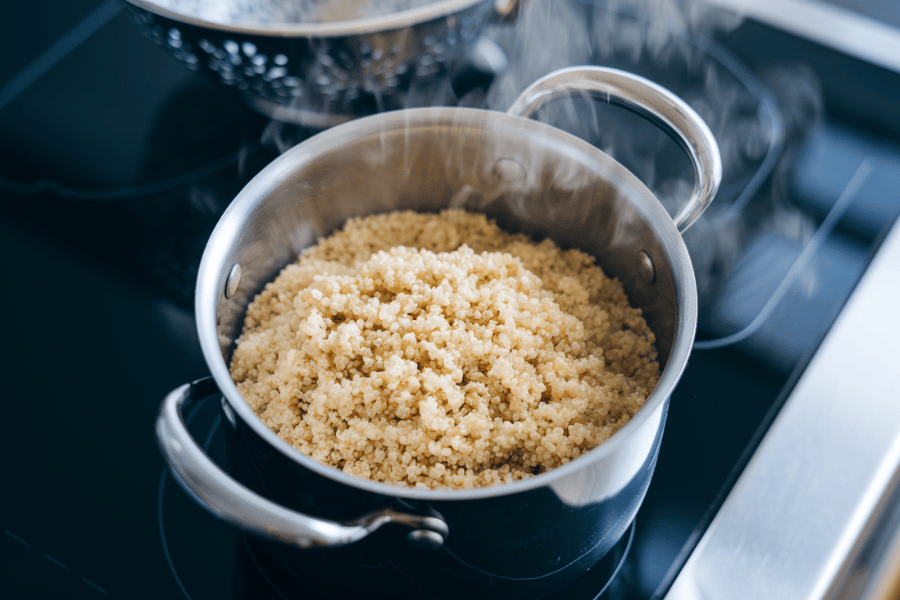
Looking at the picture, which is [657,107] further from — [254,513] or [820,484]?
[254,513]

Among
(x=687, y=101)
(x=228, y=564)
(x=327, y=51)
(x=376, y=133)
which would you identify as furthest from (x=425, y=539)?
(x=687, y=101)

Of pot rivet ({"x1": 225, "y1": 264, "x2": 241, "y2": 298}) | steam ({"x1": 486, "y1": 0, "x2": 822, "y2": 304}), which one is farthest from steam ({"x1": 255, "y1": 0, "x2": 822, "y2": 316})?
pot rivet ({"x1": 225, "y1": 264, "x2": 241, "y2": 298})

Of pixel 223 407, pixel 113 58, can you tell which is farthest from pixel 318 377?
pixel 113 58

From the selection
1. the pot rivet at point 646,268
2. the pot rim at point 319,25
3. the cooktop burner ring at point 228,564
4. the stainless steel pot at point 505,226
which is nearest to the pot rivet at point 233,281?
the stainless steel pot at point 505,226

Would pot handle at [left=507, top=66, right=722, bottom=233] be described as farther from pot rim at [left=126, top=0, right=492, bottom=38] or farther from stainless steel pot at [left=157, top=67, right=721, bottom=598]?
pot rim at [left=126, top=0, right=492, bottom=38]

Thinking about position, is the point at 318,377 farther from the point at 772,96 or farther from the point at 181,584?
the point at 772,96
